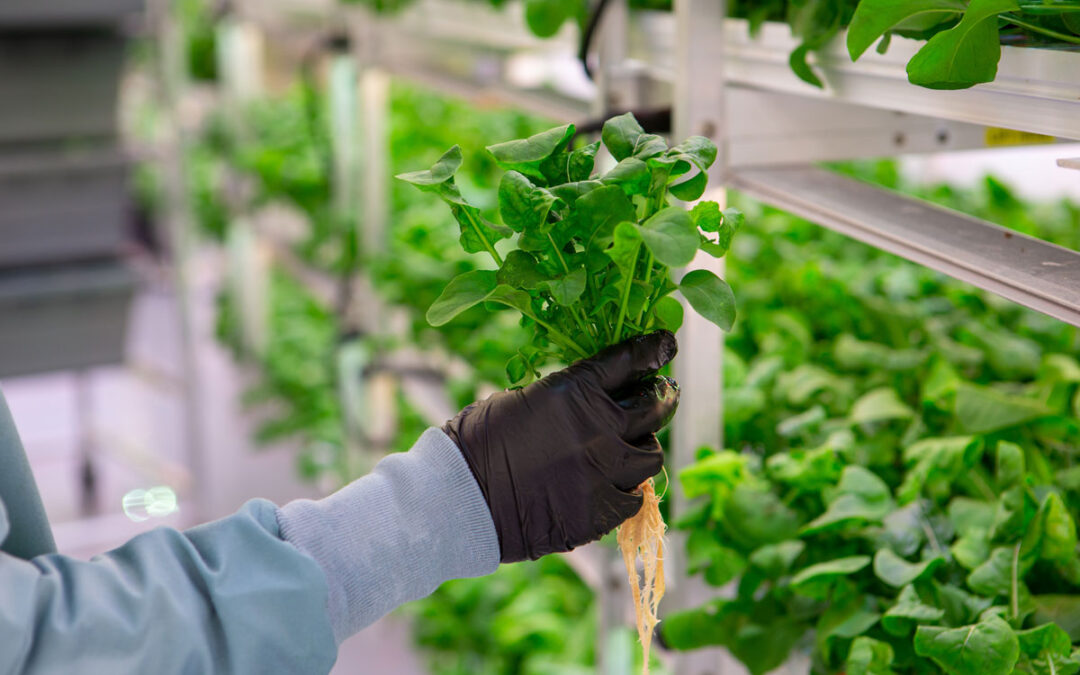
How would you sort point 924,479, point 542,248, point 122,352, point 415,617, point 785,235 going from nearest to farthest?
point 542,248 < point 924,479 < point 785,235 < point 415,617 < point 122,352

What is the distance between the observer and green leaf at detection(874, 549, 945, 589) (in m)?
0.78

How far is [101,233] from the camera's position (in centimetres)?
243

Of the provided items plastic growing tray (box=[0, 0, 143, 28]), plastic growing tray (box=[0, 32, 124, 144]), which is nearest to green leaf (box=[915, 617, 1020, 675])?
plastic growing tray (box=[0, 0, 143, 28])

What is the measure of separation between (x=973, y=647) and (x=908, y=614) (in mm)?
70

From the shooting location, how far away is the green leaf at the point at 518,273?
28.0 inches

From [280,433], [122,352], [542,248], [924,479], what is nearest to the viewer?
[542,248]

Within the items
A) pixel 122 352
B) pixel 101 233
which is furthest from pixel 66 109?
pixel 122 352

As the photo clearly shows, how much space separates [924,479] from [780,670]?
23cm

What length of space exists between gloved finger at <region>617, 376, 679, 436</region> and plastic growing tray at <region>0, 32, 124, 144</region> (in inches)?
78.7

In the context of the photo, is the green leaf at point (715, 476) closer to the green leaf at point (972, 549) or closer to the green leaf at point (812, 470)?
the green leaf at point (812, 470)

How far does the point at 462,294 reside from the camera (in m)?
0.71

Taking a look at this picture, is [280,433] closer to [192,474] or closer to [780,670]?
[192,474]

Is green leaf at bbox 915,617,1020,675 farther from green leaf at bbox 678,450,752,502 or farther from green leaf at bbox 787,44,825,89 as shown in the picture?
green leaf at bbox 787,44,825,89

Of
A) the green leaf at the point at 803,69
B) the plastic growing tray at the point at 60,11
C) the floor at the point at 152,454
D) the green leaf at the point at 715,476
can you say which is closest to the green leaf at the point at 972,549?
the green leaf at the point at 715,476
